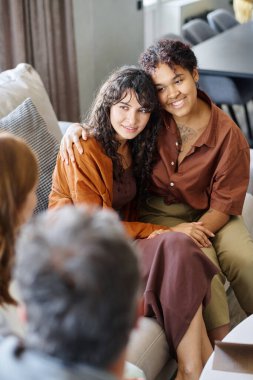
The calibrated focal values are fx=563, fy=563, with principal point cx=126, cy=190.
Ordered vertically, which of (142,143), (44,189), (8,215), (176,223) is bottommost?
(176,223)

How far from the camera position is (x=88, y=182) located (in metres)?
1.73

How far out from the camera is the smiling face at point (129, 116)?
1.70 m

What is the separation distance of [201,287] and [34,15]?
6.36 feet

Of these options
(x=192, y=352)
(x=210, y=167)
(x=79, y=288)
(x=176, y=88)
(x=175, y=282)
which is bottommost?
(x=192, y=352)

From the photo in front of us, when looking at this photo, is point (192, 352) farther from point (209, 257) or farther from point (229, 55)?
point (229, 55)

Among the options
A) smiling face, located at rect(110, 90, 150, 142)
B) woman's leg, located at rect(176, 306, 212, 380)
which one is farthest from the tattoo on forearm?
woman's leg, located at rect(176, 306, 212, 380)

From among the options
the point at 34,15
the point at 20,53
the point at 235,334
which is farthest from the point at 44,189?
the point at 34,15

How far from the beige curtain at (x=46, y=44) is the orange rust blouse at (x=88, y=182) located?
1309 mm

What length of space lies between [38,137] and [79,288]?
134 centimetres

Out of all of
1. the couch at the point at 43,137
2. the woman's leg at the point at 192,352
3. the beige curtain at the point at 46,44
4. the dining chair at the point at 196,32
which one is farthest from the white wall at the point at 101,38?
the woman's leg at the point at 192,352

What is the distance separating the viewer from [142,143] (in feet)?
Result: 6.11

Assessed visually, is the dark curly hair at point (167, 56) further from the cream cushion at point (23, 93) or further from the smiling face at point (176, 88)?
the cream cushion at point (23, 93)

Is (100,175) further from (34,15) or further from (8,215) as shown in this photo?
(34,15)

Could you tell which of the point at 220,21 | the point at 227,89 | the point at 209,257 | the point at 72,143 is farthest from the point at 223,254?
the point at 220,21
